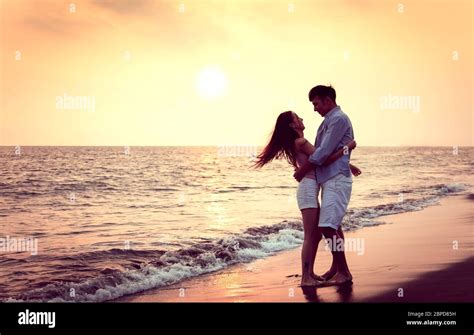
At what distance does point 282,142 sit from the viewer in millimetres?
7645

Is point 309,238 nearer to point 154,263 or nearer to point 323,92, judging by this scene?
point 323,92

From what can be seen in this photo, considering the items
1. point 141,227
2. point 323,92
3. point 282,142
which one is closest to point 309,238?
point 282,142

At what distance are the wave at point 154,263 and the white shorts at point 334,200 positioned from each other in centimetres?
313

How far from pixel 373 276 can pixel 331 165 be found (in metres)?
2.04

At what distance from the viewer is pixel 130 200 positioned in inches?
984

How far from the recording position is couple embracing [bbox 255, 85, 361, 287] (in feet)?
24.3

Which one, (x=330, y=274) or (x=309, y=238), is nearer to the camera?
(x=309, y=238)

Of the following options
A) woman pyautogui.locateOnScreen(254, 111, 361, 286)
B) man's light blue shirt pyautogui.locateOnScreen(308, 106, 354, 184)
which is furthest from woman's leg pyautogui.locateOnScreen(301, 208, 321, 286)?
man's light blue shirt pyautogui.locateOnScreen(308, 106, 354, 184)

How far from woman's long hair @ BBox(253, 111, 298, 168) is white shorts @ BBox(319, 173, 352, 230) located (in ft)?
1.59

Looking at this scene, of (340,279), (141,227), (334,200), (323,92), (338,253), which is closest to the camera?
(334,200)

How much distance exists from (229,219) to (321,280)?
1026cm

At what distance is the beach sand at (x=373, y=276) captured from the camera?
7516mm
